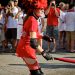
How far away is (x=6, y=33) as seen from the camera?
12.7 metres

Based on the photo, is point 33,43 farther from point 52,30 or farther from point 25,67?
point 52,30

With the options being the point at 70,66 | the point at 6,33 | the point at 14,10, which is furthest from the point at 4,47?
the point at 70,66

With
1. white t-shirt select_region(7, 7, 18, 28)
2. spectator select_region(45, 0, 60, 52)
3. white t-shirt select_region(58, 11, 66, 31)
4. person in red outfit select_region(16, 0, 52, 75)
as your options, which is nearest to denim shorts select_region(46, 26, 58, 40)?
spectator select_region(45, 0, 60, 52)

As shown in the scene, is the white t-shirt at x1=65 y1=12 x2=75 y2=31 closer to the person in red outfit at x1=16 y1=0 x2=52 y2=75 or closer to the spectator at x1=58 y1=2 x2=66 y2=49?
the spectator at x1=58 y1=2 x2=66 y2=49

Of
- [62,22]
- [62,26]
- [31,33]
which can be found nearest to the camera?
[31,33]

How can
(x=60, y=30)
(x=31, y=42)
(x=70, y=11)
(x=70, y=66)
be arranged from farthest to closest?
A: 1. (x=60, y=30)
2. (x=70, y=11)
3. (x=70, y=66)
4. (x=31, y=42)

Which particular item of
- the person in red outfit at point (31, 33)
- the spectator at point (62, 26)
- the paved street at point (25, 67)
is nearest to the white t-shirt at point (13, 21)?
the spectator at point (62, 26)

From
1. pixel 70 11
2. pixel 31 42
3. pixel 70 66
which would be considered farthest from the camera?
pixel 70 11

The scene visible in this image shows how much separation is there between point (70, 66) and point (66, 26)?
327 centimetres

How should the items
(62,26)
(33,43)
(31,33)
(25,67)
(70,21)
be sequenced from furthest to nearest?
(62,26) → (70,21) → (25,67) → (31,33) → (33,43)

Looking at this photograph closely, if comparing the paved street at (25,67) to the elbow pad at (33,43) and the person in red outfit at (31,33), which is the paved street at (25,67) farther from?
the elbow pad at (33,43)

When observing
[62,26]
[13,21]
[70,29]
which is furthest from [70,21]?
[13,21]

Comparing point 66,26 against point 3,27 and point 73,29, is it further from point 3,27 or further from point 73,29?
point 3,27

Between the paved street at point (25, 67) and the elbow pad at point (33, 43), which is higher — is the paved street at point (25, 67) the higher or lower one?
the lower one
